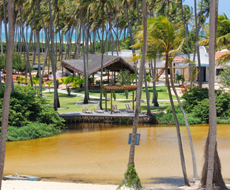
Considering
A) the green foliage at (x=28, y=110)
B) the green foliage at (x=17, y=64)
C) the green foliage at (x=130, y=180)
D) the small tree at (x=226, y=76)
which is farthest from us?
the green foliage at (x=17, y=64)

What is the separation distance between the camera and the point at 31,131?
2083cm

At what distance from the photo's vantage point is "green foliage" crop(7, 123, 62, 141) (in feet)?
65.6

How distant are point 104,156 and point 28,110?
8636 millimetres

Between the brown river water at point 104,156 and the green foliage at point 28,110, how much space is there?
1.60 meters

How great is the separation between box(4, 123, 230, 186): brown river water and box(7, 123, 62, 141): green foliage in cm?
64

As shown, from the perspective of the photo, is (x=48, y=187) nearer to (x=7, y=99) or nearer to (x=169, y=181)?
(x=7, y=99)

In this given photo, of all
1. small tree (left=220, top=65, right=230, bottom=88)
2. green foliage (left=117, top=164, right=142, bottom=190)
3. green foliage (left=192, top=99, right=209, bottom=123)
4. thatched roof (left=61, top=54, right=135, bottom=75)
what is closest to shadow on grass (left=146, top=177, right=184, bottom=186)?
green foliage (left=117, top=164, right=142, bottom=190)

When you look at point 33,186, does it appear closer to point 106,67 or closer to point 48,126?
point 48,126

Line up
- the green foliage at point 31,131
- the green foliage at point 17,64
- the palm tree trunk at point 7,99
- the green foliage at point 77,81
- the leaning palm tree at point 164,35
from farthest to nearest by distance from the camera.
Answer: the green foliage at point 17,64 < the green foliage at point 77,81 < the green foliage at point 31,131 < the leaning palm tree at point 164,35 < the palm tree trunk at point 7,99

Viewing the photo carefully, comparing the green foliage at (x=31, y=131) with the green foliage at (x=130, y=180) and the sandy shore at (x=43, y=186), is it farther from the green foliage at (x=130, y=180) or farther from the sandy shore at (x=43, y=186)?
the green foliage at (x=130, y=180)

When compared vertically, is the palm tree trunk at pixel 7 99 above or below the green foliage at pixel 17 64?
below

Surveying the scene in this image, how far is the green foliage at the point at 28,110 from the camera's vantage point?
21641 mm

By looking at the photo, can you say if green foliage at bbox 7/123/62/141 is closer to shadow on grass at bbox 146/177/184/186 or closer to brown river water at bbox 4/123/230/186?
brown river water at bbox 4/123/230/186

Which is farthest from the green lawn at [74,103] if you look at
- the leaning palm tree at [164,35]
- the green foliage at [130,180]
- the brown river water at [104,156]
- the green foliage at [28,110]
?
the green foliage at [130,180]
